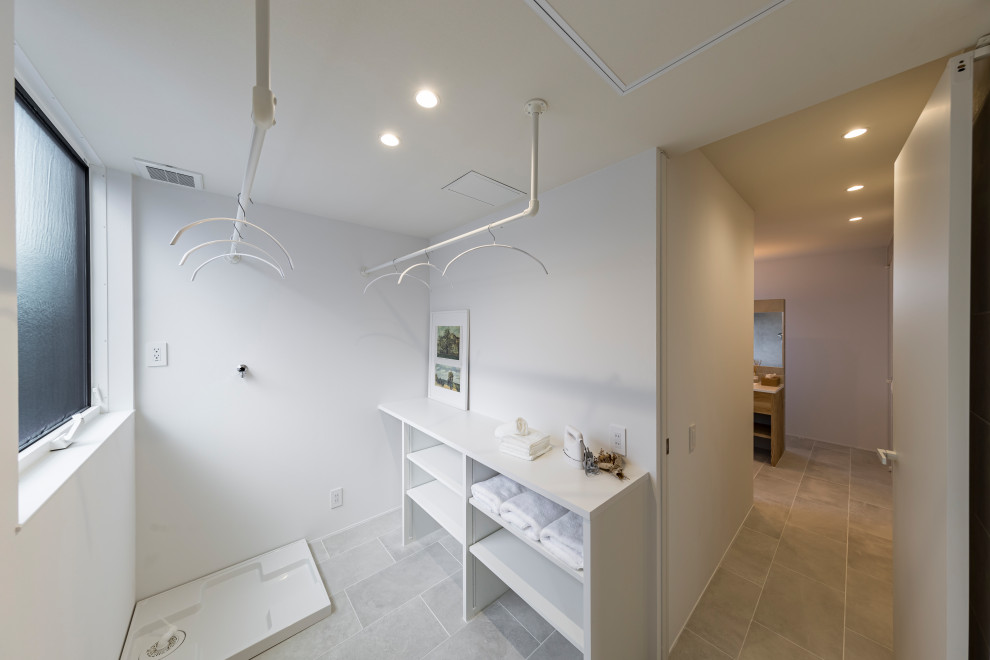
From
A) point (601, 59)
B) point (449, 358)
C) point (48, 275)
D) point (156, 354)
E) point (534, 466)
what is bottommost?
point (534, 466)

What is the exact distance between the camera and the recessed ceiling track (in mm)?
793

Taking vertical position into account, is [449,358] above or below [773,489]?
above

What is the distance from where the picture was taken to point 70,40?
0.88 m

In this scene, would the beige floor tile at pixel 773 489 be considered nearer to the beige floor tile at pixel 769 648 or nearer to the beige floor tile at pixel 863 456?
the beige floor tile at pixel 863 456

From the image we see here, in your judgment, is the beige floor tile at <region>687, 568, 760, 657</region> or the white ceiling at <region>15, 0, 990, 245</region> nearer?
the white ceiling at <region>15, 0, 990, 245</region>

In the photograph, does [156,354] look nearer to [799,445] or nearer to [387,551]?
[387,551]

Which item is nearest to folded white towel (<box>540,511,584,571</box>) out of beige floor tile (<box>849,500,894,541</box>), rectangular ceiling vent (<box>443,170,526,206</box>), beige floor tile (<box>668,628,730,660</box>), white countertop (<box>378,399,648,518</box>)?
white countertop (<box>378,399,648,518</box>)

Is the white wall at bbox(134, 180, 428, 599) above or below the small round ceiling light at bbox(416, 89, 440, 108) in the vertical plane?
below

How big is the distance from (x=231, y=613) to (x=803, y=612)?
3066mm

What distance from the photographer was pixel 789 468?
3510 millimetres

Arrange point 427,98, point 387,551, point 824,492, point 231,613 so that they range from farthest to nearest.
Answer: point 824,492
point 387,551
point 231,613
point 427,98

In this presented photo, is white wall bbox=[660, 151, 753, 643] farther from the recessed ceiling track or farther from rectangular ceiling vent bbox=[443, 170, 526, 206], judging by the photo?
rectangular ceiling vent bbox=[443, 170, 526, 206]

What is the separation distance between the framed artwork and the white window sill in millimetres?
1784

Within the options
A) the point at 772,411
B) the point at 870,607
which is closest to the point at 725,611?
the point at 870,607
